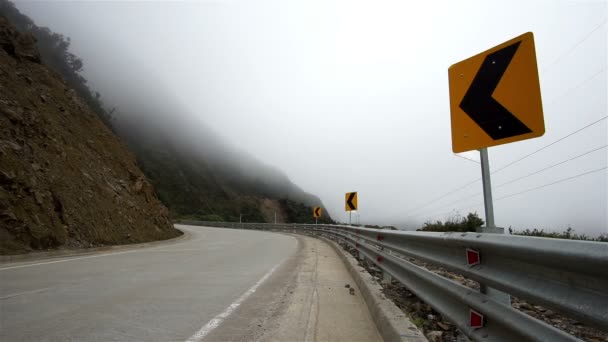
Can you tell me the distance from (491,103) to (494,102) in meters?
0.03

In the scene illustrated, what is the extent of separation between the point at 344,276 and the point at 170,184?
213 ft

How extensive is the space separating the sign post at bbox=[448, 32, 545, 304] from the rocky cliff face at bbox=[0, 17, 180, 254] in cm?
1315

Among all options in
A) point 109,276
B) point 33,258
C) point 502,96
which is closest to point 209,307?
point 109,276

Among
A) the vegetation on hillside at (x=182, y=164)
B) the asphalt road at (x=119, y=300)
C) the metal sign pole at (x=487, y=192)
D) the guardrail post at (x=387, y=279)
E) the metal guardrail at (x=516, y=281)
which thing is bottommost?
the asphalt road at (x=119, y=300)

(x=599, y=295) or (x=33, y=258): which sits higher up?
(x=599, y=295)

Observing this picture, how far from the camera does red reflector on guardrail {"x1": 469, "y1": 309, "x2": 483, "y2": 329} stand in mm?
2484

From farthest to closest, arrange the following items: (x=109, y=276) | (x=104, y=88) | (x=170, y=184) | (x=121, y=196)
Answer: (x=104, y=88) < (x=170, y=184) < (x=121, y=196) < (x=109, y=276)

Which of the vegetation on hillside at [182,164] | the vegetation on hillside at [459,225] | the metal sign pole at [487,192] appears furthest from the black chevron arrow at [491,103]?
the vegetation on hillside at [182,164]

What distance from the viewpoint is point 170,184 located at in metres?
67.9

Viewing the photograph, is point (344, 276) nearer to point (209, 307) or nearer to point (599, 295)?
point (209, 307)

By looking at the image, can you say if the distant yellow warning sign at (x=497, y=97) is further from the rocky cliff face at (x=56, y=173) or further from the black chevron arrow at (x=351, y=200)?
the black chevron arrow at (x=351, y=200)

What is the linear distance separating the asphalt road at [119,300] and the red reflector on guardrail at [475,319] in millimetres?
2691

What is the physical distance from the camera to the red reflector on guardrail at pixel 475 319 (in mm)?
2484

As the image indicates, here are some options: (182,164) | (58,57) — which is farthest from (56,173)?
(182,164)
